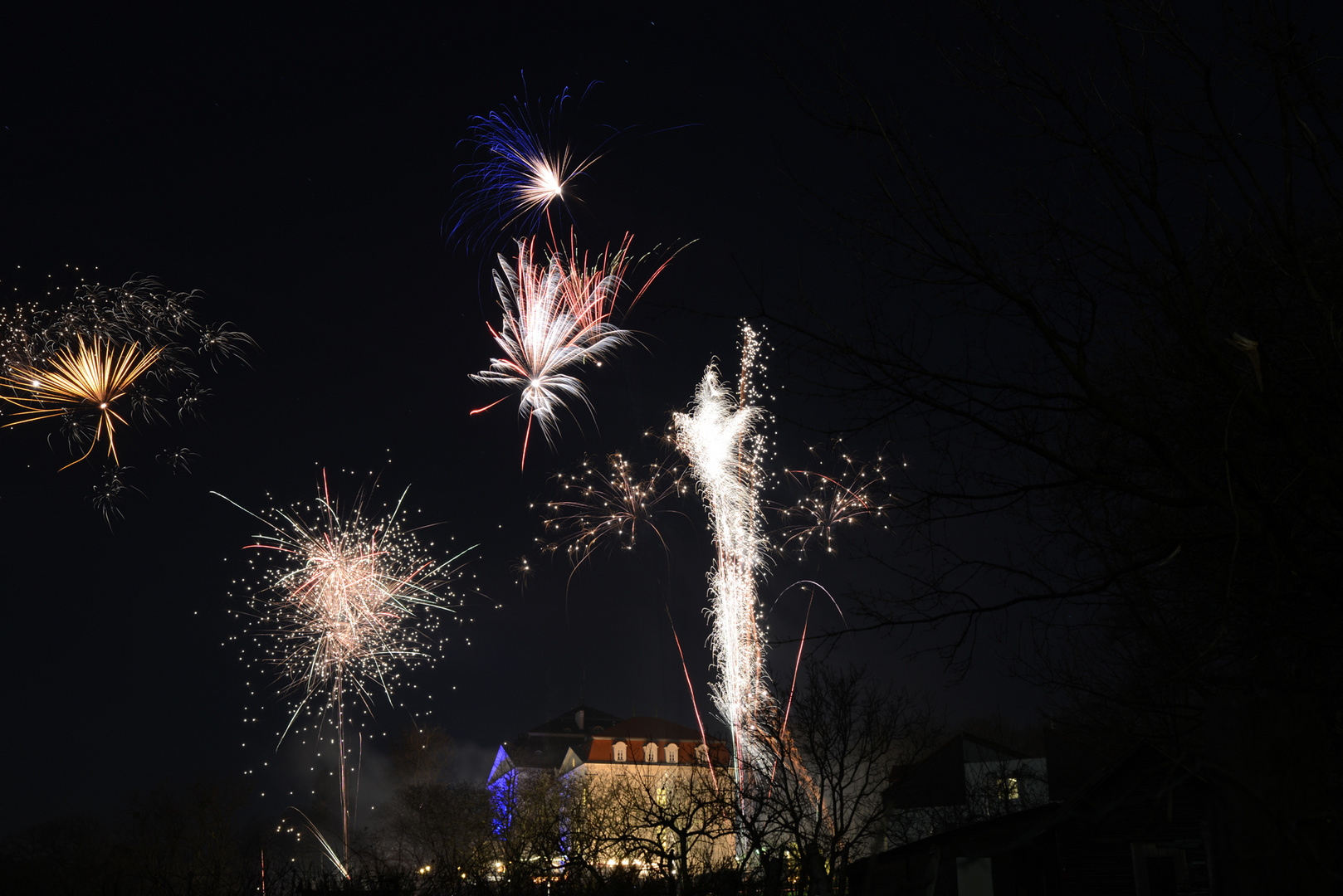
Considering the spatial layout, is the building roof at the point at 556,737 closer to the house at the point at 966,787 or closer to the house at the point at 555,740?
the house at the point at 555,740

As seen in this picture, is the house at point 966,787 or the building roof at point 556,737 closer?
the house at point 966,787

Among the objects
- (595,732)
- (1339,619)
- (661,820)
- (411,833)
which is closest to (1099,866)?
(661,820)

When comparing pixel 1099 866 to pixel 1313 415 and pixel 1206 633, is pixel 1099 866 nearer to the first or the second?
pixel 1206 633

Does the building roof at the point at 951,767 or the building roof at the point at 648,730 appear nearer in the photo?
the building roof at the point at 951,767

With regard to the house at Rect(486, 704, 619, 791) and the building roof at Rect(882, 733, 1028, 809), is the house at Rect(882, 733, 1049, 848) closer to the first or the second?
the building roof at Rect(882, 733, 1028, 809)

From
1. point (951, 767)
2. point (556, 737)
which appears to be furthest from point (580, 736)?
point (951, 767)

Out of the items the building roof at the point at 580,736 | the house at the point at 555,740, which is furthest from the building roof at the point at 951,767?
the house at the point at 555,740

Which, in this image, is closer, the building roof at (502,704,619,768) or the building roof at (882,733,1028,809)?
the building roof at (882,733,1028,809)

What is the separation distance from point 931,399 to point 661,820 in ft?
22.8

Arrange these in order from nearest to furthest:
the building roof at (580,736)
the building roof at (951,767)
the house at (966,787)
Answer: the house at (966,787) < the building roof at (951,767) < the building roof at (580,736)

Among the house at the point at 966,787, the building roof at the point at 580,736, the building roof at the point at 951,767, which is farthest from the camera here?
the building roof at the point at 580,736

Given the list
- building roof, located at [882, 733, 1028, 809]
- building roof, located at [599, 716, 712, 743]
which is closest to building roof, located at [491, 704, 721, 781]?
building roof, located at [599, 716, 712, 743]

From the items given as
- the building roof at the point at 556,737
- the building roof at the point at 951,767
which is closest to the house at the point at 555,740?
the building roof at the point at 556,737

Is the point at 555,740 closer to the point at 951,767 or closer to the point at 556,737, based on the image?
the point at 556,737
